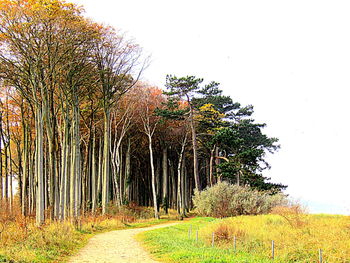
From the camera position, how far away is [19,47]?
761 inches

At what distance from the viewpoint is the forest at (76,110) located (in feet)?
65.8

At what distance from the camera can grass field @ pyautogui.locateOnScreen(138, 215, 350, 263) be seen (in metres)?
12.9

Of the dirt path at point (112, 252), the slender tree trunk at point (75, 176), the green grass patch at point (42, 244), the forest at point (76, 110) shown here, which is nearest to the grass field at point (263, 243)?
the dirt path at point (112, 252)

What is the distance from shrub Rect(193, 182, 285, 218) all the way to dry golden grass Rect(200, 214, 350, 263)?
815 centimetres

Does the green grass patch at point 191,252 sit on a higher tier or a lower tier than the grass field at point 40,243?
lower

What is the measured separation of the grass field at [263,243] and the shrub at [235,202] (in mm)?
8392

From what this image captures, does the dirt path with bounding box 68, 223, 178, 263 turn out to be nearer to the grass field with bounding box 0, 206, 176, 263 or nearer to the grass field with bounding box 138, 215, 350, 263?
the grass field with bounding box 0, 206, 176, 263

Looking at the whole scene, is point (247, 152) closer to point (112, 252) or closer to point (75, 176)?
point (75, 176)

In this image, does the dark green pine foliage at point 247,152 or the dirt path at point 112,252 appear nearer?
the dirt path at point 112,252

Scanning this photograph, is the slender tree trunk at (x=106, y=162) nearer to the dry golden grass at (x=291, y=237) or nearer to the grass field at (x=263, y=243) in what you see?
the grass field at (x=263, y=243)

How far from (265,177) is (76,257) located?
3039 centimetres

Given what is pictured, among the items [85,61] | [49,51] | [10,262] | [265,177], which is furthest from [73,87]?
[265,177]

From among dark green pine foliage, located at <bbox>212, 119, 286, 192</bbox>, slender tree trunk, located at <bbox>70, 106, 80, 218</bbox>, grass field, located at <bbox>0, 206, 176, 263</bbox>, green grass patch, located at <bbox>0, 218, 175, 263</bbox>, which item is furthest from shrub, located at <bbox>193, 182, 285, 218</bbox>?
green grass patch, located at <bbox>0, 218, 175, 263</bbox>

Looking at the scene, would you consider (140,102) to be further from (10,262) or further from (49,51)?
(10,262)
